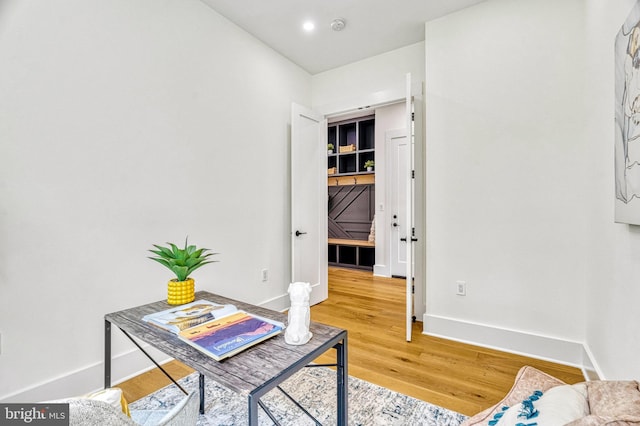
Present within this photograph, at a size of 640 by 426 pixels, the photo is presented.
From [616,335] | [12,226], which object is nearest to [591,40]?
[616,335]

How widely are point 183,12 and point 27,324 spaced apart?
94.1 inches

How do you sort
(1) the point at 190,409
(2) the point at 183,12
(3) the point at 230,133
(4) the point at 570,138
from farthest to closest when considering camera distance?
(3) the point at 230,133
(2) the point at 183,12
(4) the point at 570,138
(1) the point at 190,409

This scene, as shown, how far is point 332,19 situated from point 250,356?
2.88 meters

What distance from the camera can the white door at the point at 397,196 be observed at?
197 inches

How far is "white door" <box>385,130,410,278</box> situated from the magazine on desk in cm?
391

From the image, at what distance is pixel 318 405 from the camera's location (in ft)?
5.76

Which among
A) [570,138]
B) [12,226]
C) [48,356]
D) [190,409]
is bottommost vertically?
[48,356]

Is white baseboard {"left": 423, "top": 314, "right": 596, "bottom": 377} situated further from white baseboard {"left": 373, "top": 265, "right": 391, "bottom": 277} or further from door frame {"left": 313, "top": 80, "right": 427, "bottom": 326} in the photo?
white baseboard {"left": 373, "top": 265, "right": 391, "bottom": 277}

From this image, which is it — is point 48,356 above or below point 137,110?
below

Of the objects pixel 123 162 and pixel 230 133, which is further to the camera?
pixel 230 133

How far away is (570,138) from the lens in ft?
7.26

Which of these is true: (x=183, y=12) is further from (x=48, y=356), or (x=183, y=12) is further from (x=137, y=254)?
(x=48, y=356)

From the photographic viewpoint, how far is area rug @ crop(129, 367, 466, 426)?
162cm

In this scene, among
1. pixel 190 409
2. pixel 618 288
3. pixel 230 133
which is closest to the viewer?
pixel 190 409
